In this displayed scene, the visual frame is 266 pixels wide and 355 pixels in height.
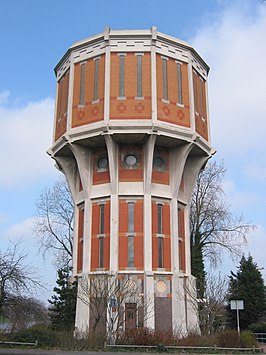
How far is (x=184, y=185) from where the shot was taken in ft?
100

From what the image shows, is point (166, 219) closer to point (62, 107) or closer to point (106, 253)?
point (106, 253)

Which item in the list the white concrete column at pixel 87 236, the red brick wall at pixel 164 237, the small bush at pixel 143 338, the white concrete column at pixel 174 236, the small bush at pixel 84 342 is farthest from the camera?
the white concrete column at pixel 174 236

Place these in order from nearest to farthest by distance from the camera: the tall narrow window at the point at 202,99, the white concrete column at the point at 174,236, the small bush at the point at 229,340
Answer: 1. the small bush at the point at 229,340
2. the white concrete column at the point at 174,236
3. the tall narrow window at the point at 202,99

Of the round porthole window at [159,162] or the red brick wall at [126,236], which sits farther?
the round porthole window at [159,162]

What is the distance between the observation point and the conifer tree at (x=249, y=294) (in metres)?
37.8

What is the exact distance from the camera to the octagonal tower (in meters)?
26.3

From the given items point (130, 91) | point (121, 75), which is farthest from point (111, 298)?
point (121, 75)

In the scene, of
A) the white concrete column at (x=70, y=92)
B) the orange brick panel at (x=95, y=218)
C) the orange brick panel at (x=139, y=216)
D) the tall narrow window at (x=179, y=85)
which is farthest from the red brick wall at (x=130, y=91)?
A: the orange brick panel at (x=95, y=218)

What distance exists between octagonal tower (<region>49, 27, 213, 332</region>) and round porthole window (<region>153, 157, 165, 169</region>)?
63 mm

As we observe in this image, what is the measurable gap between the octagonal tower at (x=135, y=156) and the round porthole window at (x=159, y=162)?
0.06 meters

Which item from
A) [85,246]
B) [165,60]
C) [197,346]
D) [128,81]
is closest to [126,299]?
[85,246]

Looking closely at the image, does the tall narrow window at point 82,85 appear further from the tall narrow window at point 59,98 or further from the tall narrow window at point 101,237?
the tall narrow window at point 101,237

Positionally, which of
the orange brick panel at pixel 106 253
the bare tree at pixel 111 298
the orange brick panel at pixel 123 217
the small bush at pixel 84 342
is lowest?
the small bush at pixel 84 342

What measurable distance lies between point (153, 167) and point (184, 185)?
3268 millimetres
